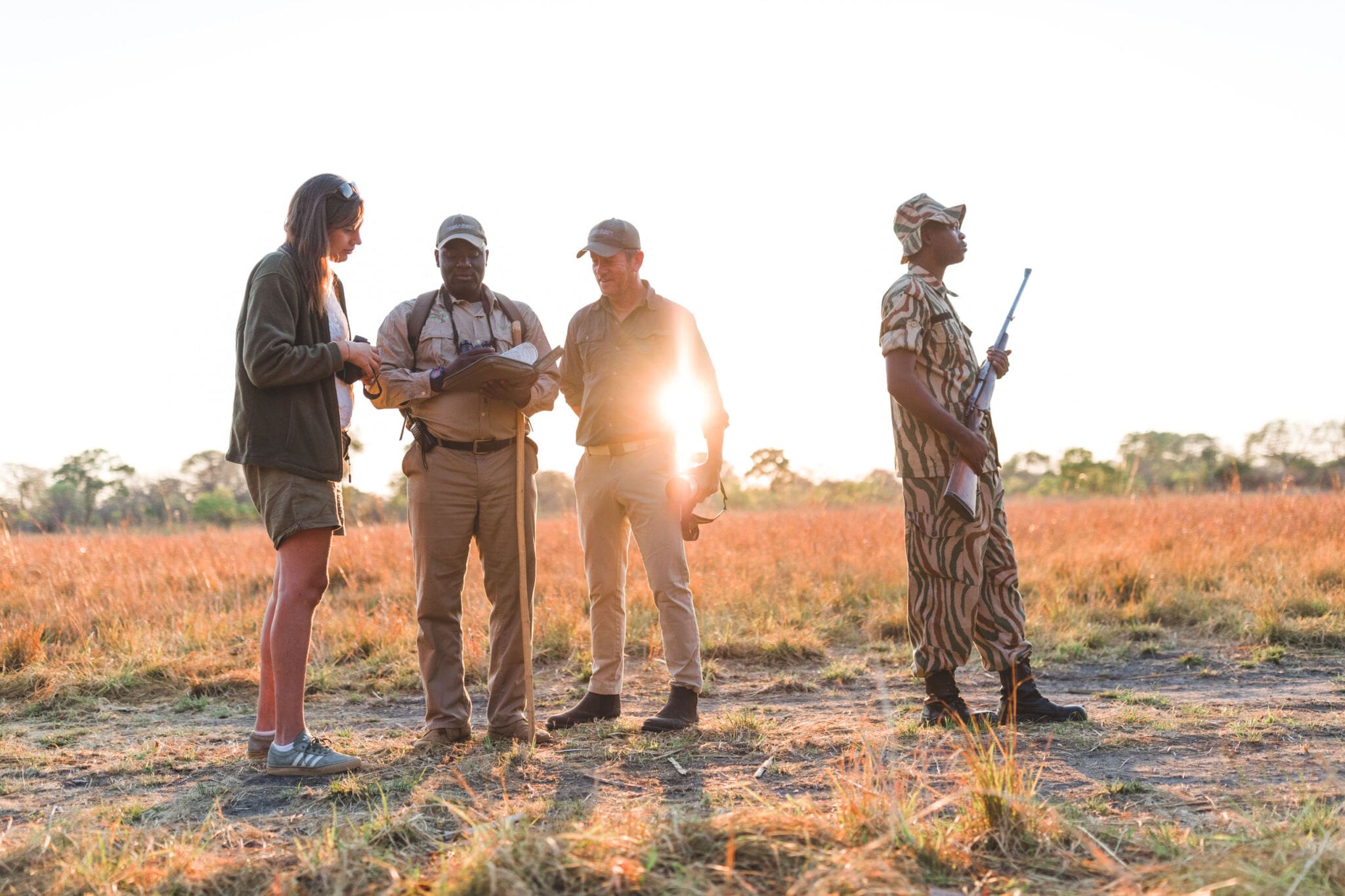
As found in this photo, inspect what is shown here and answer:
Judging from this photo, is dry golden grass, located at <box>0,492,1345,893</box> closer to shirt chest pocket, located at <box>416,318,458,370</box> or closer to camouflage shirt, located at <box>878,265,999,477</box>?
camouflage shirt, located at <box>878,265,999,477</box>

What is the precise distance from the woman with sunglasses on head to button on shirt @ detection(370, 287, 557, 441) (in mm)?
316

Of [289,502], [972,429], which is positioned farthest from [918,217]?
[289,502]

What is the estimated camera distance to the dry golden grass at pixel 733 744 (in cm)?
241

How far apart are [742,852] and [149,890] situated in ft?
4.41

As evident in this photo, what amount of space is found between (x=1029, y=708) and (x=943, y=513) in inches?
35.3

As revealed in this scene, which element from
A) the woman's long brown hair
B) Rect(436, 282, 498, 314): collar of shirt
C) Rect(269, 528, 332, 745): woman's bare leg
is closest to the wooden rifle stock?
Rect(436, 282, 498, 314): collar of shirt

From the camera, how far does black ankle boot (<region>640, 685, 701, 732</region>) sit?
450 centimetres

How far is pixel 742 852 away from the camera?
2.41 metres

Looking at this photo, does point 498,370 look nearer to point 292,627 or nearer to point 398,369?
point 398,369

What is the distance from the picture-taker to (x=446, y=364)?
435cm

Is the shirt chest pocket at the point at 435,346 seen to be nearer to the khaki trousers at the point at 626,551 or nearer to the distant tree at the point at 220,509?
the khaki trousers at the point at 626,551

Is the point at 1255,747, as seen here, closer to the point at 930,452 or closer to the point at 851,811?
the point at 930,452

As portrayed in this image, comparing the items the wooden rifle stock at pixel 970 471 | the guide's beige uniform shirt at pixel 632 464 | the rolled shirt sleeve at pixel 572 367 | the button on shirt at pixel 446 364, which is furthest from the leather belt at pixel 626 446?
the wooden rifle stock at pixel 970 471

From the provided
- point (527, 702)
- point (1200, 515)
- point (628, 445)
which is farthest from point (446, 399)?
point (1200, 515)
